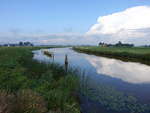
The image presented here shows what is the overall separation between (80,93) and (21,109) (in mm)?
7846

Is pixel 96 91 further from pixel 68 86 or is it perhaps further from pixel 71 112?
pixel 71 112

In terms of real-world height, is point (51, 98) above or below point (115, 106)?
above

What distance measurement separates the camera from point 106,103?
12359 mm

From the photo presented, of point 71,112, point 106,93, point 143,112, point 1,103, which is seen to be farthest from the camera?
point 106,93

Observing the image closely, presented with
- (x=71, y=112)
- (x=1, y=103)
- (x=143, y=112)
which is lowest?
(x=143, y=112)

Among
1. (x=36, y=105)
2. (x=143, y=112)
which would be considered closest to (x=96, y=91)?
(x=143, y=112)

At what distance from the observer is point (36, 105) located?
6.68 m

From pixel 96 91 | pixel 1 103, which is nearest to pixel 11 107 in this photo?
pixel 1 103

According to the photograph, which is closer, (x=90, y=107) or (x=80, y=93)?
(x=90, y=107)

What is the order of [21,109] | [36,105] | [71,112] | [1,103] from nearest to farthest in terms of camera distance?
[1,103], [21,109], [36,105], [71,112]

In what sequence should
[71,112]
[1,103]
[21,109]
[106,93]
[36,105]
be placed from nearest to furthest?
[1,103]
[21,109]
[36,105]
[71,112]
[106,93]

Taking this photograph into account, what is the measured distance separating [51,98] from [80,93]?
15.6 feet

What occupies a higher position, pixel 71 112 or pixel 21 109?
pixel 21 109

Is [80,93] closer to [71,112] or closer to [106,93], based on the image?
[106,93]
